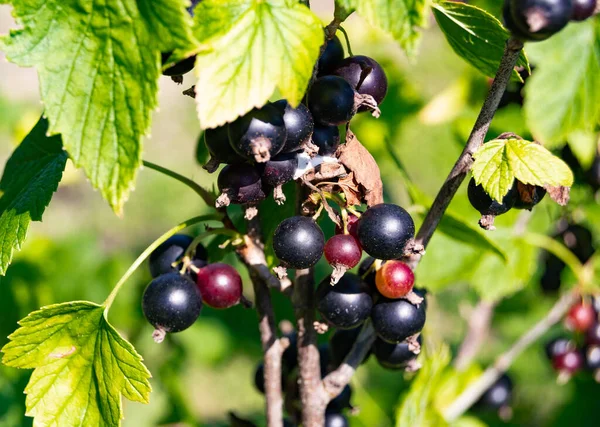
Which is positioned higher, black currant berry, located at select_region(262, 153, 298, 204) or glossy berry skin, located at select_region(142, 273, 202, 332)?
black currant berry, located at select_region(262, 153, 298, 204)

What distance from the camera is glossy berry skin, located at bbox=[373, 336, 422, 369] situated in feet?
4.12

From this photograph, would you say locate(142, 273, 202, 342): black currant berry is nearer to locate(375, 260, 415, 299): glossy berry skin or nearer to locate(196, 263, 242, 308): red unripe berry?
locate(196, 263, 242, 308): red unripe berry

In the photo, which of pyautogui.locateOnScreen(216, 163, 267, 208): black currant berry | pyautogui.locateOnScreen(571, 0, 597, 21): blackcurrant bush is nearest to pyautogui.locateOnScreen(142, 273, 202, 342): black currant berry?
pyautogui.locateOnScreen(216, 163, 267, 208): black currant berry

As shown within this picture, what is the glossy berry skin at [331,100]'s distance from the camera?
99 cm

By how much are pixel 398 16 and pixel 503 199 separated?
1.08 feet

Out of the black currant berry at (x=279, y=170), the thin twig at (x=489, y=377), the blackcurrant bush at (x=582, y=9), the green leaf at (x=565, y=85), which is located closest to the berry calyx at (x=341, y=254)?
the black currant berry at (x=279, y=170)

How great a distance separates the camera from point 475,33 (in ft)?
3.63

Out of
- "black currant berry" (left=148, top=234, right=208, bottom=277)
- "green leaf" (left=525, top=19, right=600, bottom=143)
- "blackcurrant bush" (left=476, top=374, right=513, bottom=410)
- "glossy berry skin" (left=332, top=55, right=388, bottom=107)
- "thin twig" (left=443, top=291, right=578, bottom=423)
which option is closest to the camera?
"glossy berry skin" (left=332, top=55, right=388, bottom=107)

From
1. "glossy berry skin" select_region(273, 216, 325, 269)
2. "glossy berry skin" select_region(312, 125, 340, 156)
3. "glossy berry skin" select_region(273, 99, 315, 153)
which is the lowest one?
"glossy berry skin" select_region(273, 216, 325, 269)

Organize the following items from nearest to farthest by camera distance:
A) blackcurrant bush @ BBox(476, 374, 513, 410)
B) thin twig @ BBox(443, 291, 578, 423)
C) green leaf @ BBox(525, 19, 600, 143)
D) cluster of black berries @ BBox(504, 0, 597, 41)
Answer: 1. cluster of black berries @ BBox(504, 0, 597, 41)
2. green leaf @ BBox(525, 19, 600, 143)
3. thin twig @ BBox(443, 291, 578, 423)
4. blackcurrant bush @ BBox(476, 374, 513, 410)

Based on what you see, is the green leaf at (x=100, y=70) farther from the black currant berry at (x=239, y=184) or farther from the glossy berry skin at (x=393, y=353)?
the glossy berry skin at (x=393, y=353)

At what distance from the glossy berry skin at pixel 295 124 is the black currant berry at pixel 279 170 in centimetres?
2

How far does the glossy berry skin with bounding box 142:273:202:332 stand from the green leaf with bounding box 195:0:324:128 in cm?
31

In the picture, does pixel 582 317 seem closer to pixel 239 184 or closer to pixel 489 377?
pixel 489 377
